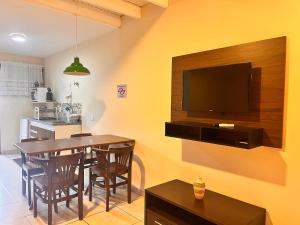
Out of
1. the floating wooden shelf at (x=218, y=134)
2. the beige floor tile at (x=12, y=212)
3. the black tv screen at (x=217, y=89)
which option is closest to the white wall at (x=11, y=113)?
the beige floor tile at (x=12, y=212)

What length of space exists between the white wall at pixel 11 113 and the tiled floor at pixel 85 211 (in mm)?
2720

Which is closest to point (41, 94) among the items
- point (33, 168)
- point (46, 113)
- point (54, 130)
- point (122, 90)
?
point (46, 113)

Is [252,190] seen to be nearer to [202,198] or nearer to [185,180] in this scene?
[202,198]

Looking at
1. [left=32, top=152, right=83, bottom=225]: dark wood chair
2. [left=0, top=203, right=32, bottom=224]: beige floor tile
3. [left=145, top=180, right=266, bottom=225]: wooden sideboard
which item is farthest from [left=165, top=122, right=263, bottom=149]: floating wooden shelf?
[left=0, top=203, right=32, bottom=224]: beige floor tile

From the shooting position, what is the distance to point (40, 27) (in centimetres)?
382

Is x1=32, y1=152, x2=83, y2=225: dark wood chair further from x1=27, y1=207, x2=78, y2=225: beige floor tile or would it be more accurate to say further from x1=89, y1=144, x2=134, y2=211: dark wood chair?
x1=89, y1=144, x2=134, y2=211: dark wood chair

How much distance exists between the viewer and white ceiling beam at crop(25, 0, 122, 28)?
296 cm

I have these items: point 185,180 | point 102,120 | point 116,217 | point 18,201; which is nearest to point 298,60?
point 185,180

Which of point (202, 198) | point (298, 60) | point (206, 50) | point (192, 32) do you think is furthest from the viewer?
point (192, 32)

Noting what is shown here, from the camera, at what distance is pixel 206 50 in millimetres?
2467

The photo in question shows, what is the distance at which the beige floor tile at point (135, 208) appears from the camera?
281 centimetres

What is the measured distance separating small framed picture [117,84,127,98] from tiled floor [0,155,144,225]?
1.49 m

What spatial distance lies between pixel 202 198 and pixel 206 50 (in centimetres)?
152

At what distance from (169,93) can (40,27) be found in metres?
2.56
